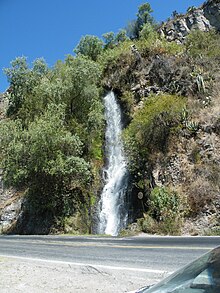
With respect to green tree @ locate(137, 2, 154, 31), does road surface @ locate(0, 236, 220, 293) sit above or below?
below

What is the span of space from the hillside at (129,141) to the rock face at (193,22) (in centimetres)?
1156

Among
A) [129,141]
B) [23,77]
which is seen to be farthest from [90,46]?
[129,141]

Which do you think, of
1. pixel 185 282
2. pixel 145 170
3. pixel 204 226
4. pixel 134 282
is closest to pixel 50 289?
pixel 134 282

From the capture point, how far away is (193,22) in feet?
161

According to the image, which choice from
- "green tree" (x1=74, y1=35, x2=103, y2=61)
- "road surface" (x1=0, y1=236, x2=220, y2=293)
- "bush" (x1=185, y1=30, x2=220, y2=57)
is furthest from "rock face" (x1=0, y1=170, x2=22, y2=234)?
"green tree" (x1=74, y1=35, x2=103, y2=61)

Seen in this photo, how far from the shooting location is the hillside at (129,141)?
18.2 m

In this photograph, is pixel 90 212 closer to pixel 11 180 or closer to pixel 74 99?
pixel 11 180

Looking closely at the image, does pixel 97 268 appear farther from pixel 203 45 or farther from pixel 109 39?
pixel 109 39

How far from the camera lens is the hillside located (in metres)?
18.2

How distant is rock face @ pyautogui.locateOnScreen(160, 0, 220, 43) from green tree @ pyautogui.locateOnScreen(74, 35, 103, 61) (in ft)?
30.9

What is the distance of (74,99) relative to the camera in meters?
30.5

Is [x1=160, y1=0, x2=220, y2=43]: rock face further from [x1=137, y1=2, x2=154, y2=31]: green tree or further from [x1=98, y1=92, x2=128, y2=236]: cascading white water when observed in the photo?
[x1=98, y1=92, x2=128, y2=236]: cascading white water

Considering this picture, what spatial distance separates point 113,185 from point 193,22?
108 feet

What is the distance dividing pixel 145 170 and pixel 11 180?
9.71m
